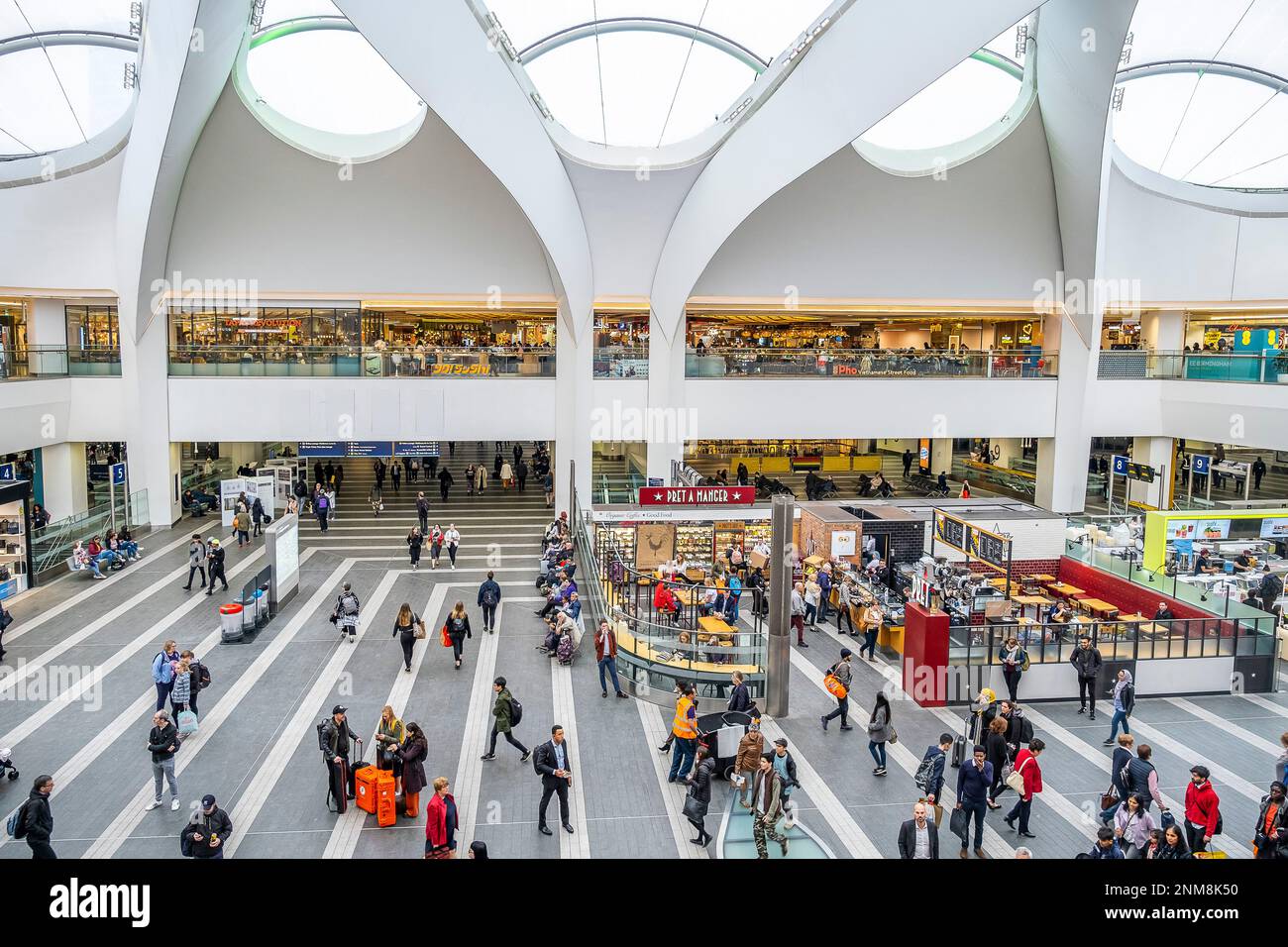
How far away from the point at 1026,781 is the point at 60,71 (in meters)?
31.2

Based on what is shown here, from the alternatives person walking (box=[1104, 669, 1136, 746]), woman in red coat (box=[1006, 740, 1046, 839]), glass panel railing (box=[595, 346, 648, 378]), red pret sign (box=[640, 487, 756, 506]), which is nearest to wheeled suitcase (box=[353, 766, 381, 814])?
woman in red coat (box=[1006, 740, 1046, 839])

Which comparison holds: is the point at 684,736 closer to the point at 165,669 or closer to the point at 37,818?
the point at 37,818

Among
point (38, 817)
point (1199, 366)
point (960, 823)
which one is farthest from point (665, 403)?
point (38, 817)

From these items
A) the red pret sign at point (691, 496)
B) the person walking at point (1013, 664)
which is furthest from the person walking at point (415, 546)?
the person walking at point (1013, 664)

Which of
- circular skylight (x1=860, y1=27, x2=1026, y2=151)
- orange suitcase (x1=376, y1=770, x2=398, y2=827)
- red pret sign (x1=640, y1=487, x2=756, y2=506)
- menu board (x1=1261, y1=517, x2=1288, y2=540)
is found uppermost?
circular skylight (x1=860, y1=27, x2=1026, y2=151)

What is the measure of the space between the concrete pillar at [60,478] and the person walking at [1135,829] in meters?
26.9

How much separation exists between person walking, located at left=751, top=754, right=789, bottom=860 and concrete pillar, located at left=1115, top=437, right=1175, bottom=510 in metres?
24.9

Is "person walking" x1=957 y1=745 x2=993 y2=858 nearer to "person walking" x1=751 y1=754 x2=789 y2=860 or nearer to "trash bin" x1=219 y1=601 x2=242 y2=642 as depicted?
"person walking" x1=751 y1=754 x2=789 y2=860

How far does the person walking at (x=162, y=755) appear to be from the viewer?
9.20m

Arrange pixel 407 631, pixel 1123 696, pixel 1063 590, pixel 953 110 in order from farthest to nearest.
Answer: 1. pixel 953 110
2. pixel 1063 590
3. pixel 407 631
4. pixel 1123 696

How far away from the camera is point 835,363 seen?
1084 inches

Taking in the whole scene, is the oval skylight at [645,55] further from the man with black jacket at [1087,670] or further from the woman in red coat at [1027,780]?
the woman in red coat at [1027,780]

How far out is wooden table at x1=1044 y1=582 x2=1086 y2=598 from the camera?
17500 millimetres

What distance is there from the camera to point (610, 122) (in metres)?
27.8
